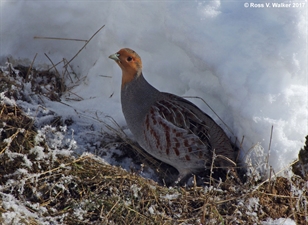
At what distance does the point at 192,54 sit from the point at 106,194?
149 centimetres

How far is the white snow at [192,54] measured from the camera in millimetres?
3645

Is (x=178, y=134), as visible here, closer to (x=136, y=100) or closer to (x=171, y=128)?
(x=171, y=128)

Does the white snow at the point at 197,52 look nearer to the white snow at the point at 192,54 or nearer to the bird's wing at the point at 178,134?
the white snow at the point at 192,54

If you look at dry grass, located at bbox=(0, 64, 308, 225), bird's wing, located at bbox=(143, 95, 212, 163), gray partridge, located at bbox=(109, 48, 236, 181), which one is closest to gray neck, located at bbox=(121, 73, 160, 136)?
gray partridge, located at bbox=(109, 48, 236, 181)

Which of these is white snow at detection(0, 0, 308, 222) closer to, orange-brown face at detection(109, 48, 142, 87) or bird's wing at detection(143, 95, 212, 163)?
bird's wing at detection(143, 95, 212, 163)

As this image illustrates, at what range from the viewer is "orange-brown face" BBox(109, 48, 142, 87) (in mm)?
3881

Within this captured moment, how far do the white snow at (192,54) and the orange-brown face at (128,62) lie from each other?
1.51 feet

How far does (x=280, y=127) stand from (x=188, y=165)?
0.82 meters

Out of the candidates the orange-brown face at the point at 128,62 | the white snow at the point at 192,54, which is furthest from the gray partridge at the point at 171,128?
the white snow at the point at 192,54

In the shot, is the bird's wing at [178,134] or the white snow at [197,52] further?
the bird's wing at [178,134]

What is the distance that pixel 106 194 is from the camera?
3.33 metres

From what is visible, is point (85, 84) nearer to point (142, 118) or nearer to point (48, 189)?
point (142, 118)

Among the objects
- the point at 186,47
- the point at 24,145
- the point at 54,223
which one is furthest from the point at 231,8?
the point at 54,223

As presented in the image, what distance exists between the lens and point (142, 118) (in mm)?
3912
